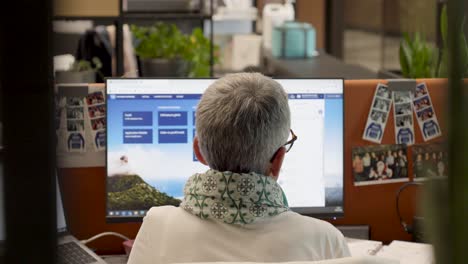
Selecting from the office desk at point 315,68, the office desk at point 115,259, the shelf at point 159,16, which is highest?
the shelf at point 159,16

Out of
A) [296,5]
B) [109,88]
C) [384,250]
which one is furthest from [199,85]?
[296,5]

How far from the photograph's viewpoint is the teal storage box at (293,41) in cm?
491

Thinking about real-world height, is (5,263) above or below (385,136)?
above

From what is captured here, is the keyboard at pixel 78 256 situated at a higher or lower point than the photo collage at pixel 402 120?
lower

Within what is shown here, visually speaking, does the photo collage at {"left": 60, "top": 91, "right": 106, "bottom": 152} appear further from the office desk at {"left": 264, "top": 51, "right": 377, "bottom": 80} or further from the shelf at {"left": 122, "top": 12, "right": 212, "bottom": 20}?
the shelf at {"left": 122, "top": 12, "right": 212, "bottom": 20}

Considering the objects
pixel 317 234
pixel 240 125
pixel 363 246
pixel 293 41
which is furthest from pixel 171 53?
pixel 317 234

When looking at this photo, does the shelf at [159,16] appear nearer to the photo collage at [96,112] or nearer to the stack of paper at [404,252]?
the photo collage at [96,112]

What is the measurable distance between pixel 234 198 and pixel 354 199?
725mm

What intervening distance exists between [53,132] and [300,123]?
1733 millimetres

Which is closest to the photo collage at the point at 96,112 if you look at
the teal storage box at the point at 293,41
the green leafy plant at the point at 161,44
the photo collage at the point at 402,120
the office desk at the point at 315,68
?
the photo collage at the point at 402,120

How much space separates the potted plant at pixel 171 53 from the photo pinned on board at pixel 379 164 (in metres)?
1.67

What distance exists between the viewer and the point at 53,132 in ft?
0.90

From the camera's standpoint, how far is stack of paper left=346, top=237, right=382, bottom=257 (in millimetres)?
1963

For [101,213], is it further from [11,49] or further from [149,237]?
[11,49]
